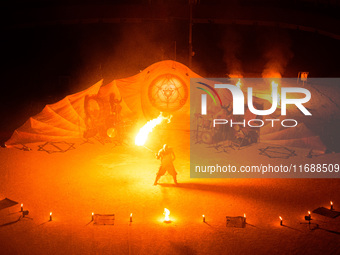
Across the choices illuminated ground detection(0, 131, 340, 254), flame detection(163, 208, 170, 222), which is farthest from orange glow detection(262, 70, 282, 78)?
flame detection(163, 208, 170, 222)

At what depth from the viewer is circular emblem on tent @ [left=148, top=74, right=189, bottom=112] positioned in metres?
18.8

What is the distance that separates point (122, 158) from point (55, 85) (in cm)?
1233

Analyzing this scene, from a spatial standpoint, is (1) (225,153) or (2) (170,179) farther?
(1) (225,153)

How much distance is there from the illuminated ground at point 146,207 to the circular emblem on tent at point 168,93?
486 cm

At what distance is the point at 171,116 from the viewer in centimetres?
1892

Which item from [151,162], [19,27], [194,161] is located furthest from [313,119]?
[19,27]

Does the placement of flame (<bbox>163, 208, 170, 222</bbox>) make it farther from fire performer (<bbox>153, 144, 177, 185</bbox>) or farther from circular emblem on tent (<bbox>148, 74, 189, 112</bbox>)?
circular emblem on tent (<bbox>148, 74, 189, 112</bbox>)

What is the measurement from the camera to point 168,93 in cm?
1888

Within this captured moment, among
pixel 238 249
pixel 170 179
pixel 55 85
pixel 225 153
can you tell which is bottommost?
pixel 238 249

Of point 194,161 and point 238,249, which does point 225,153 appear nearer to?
point 194,161

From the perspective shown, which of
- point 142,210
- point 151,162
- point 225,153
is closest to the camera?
point 142,210

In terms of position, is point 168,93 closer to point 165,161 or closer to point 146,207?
point 165,161

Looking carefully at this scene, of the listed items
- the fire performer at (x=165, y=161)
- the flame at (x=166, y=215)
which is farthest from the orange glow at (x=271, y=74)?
the flame at (x=166, y=215)

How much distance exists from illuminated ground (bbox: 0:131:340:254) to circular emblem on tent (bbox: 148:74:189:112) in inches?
191
